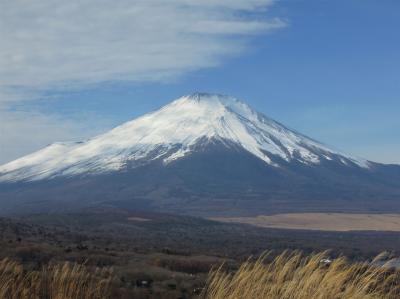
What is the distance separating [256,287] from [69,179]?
19299 centimetres

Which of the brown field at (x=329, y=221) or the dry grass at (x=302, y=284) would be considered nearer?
the dry grass at (x=302, y=284)

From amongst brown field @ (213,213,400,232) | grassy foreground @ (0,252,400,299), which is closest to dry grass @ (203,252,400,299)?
grassy foreground @ (0,252,400,299)

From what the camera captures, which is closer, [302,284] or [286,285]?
[302,284]

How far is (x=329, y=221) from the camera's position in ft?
371

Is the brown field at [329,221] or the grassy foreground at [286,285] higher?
the grassy foreground at [286,285]

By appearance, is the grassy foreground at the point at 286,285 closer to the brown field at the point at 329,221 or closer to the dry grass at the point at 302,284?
the dry grass at the point at 302,284

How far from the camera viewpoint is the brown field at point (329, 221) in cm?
10253

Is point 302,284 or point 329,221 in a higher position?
point 302,284

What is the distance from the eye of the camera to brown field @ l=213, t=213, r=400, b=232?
102531 millimetres

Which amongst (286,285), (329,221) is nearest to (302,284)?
(286,285)

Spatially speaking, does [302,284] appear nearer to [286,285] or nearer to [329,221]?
[286,285]

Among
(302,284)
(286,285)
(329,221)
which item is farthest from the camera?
(329,221)

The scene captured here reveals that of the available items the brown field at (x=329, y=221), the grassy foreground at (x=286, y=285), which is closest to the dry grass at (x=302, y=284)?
the grassy foreground at (x=286, y=285)

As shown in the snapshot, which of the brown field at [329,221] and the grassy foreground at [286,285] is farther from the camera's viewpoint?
the brown field at [329,221]
